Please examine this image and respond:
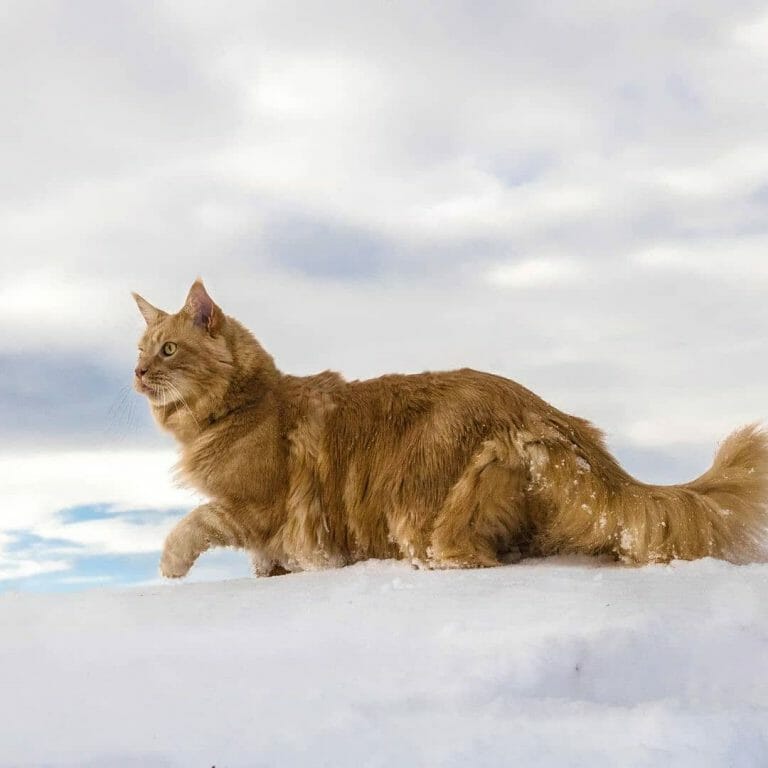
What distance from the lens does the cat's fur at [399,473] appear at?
180 inches

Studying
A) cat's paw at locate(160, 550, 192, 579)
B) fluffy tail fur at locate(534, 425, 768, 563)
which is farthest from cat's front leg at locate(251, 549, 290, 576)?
fluffy tail fur at locate(534, 425, 768, 563)

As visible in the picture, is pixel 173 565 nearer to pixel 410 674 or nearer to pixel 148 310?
pixel 148 310

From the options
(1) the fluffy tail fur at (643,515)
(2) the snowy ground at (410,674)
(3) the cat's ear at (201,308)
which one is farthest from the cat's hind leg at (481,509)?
(3) the cat's ear at (201,308)

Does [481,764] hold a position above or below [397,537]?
below

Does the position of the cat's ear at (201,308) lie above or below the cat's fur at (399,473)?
above

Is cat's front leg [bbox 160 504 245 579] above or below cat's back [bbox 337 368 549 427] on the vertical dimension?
below

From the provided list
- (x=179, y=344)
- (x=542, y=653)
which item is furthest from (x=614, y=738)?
(x=179, y=344)

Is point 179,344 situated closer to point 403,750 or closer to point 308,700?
point 308,700

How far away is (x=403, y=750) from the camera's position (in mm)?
2920

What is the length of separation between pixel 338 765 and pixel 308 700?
13.4 inches

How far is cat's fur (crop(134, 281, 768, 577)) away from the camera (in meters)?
4.58

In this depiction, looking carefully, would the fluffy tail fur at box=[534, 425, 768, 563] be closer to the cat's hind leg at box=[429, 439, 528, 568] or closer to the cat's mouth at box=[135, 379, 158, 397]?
the cat's hind leg at box=[429, 439, 528, 568]

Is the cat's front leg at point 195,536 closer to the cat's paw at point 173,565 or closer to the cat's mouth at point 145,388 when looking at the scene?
the cat's paw at point 173,565

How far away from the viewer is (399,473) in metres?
4.75
